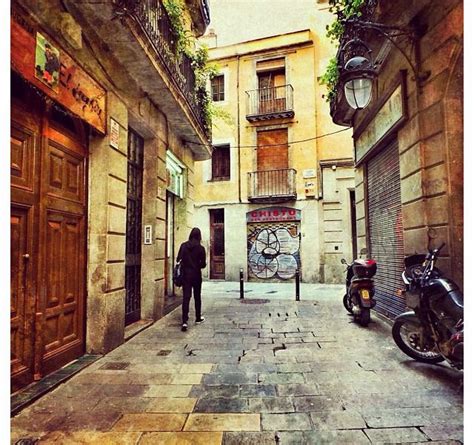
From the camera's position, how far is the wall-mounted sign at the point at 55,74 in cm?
337

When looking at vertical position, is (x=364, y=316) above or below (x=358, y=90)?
below

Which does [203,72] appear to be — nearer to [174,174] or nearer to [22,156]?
[174,174]

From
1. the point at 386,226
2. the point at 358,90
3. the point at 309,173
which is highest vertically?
the point at 309,173

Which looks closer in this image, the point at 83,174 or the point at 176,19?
the point at 83,174

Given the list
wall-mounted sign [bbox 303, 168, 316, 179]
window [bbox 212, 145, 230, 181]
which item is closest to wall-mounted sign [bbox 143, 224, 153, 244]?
wall-mounted sign [bbox 303, 168, 316, 179]

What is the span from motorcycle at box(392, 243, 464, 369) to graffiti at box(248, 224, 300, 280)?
38.1 feet

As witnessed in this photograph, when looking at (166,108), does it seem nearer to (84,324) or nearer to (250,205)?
(84,324)

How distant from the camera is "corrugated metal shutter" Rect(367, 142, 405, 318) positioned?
21.0 feet

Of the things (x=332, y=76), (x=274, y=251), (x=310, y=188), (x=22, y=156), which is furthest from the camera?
(x=274, y=251)

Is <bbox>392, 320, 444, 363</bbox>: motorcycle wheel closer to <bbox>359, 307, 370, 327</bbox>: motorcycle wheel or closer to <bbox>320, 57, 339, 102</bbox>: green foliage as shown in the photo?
<bbox>359, 307, 370, 327</bbox>: motorcycle wheel

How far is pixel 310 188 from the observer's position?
16.2m

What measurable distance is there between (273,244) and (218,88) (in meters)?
8.63

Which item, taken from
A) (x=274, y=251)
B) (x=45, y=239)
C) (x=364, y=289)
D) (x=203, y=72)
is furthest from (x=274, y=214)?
(x=45, y=239)

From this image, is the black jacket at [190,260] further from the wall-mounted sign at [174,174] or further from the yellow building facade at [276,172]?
the yellow building facade at [276,172]
